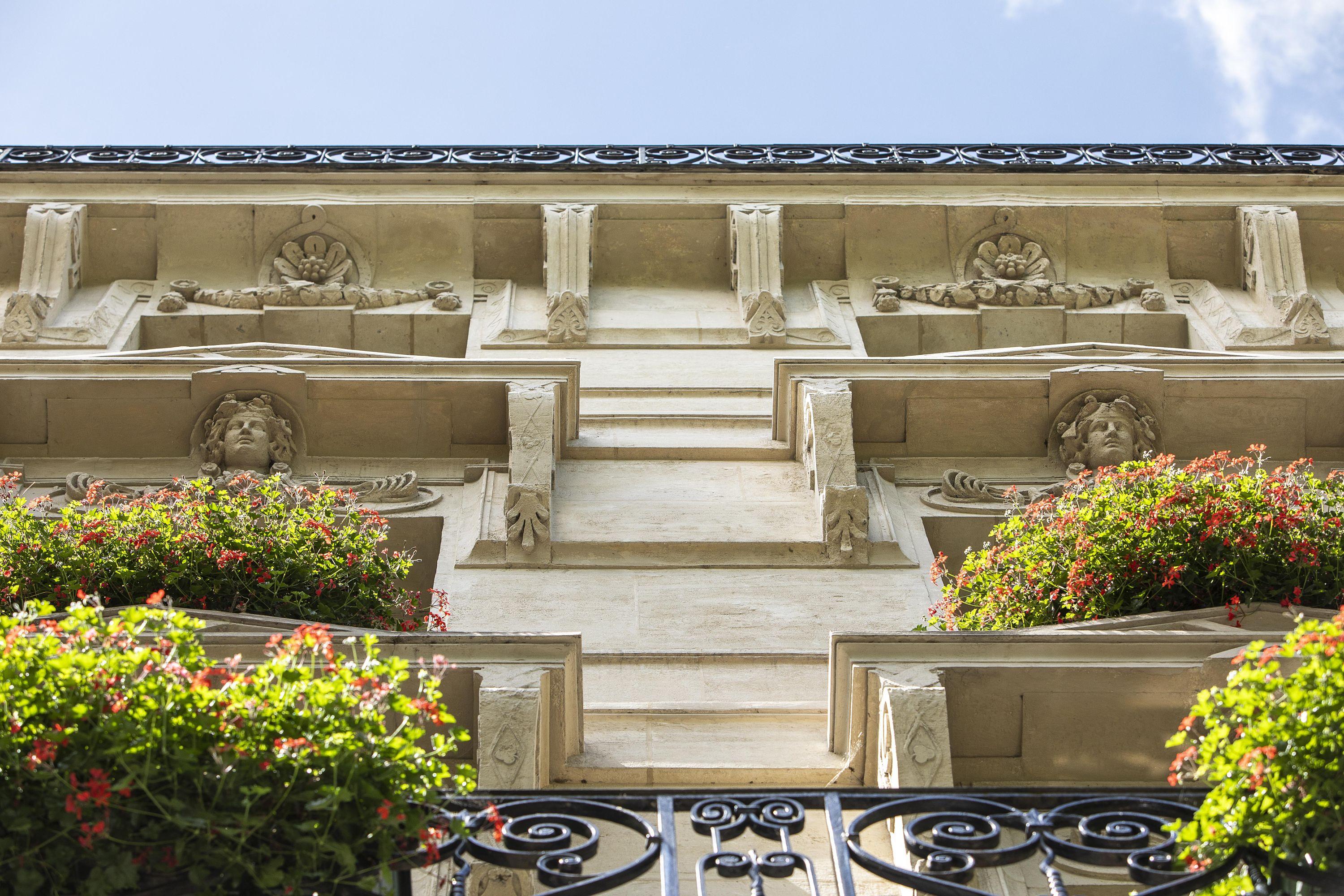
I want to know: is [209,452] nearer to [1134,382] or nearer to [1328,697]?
[1134,382]

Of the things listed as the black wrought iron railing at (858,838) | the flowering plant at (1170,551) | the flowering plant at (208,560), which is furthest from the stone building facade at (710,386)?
the black wrought iron railing at (858,838)

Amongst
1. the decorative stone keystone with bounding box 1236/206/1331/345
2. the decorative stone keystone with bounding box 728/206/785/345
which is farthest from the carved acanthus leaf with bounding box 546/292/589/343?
the decorative stone keystone with bounding box 1236/206/1331/345

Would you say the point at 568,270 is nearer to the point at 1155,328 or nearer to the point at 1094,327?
the point at 1094,327

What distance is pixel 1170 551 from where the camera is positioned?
807 cm

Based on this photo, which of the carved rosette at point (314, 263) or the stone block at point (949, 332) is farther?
the carved rosette at point (314, 263)

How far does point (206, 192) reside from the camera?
15.4 meters

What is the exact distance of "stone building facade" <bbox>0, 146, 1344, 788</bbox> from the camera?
24.1 feet

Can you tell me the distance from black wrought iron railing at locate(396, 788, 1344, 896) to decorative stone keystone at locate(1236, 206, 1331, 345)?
28.5ft

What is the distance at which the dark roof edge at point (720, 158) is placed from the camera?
1570 cm

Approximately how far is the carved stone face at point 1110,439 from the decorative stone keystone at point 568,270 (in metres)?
4.37

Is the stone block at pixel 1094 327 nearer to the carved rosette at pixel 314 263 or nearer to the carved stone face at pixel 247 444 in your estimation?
the carved rosette at pixel 314 263

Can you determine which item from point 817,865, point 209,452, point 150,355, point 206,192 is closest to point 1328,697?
point 817,865

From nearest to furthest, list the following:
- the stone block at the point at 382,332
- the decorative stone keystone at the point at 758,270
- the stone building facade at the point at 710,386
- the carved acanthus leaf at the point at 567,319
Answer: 1. the stone building facade at the point at 710,386
2. the carved acanthus leaf at the point at 567,319
3. the decorative stone keystone at the point at 758,270
4. the stone block at the point at 382,332

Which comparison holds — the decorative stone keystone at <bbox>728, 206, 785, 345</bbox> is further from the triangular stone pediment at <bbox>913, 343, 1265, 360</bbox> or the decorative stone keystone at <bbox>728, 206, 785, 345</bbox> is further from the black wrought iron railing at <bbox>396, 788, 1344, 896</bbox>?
the black wrought iron railing at <bbox>396, 788, 1344, 896</bbox>
